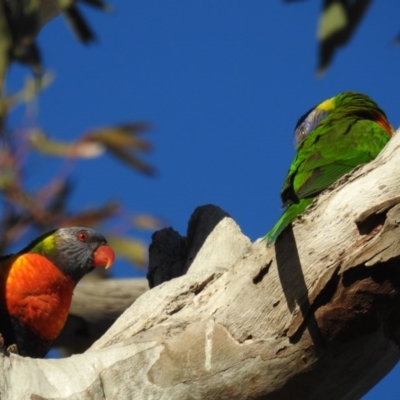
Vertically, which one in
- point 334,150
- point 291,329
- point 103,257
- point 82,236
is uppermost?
point 82,236

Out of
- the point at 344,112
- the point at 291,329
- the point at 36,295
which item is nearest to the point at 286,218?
the point at 291,329

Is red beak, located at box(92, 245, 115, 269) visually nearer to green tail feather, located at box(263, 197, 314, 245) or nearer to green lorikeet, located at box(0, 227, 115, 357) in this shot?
green lorikeet, located at box(0, 227, 115, 357)

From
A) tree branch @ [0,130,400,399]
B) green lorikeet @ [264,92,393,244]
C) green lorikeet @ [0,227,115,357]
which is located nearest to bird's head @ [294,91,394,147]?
green lorikeet @ [264,92,393,244]

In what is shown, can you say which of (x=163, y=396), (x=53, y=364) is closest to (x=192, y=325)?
(x=163, y=396)

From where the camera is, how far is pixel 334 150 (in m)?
2.85

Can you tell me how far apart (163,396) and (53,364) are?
1.15ft

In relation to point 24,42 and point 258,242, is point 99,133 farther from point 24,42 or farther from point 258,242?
point 24,42

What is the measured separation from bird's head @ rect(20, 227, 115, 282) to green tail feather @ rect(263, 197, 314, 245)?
5.80 feet

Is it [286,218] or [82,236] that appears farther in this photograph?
[82,236]

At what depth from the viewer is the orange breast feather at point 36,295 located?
11.6ft

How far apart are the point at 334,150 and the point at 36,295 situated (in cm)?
160

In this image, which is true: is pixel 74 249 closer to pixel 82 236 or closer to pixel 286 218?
pixel 82 236

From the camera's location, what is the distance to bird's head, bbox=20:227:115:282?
391 centimetres

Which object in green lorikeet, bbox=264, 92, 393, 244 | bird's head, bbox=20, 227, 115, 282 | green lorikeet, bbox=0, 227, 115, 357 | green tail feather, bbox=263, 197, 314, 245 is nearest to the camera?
green tail feather, bbox=263, 197, 314, 245
